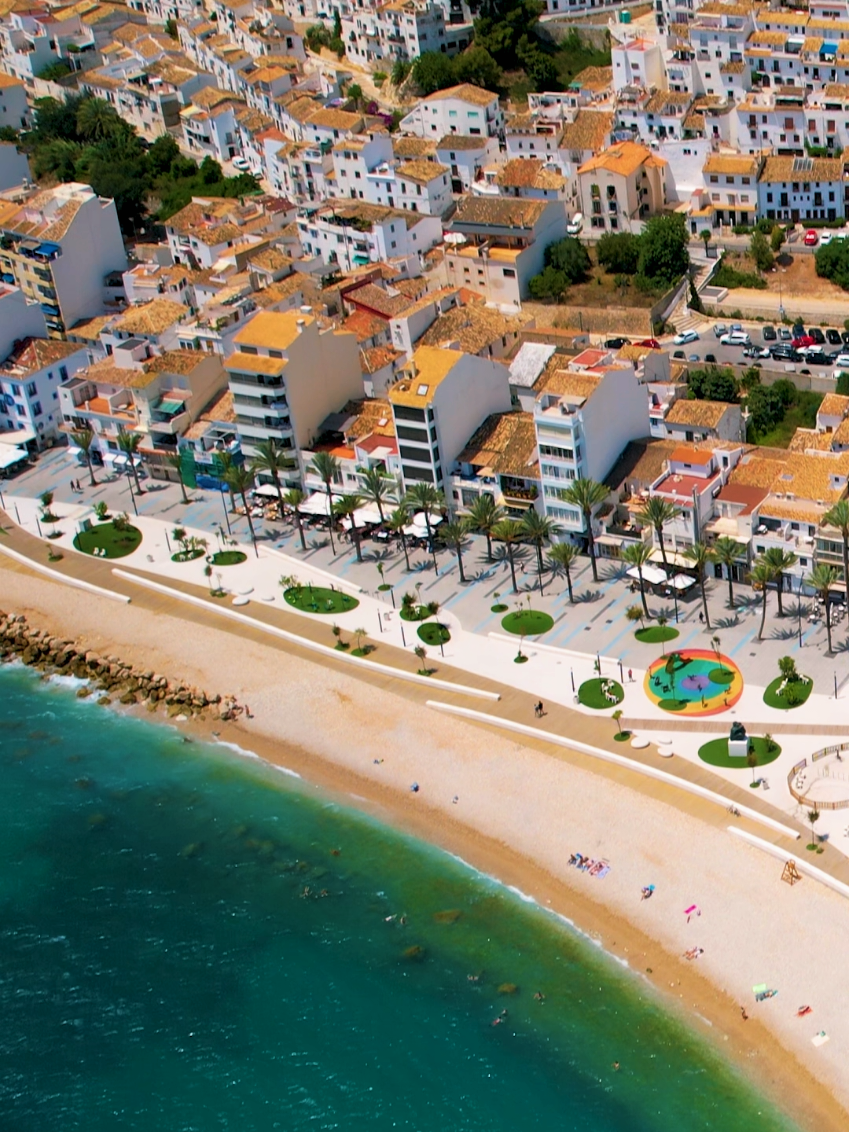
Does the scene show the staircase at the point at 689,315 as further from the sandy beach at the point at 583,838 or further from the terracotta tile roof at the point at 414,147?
the sandy beach at the point at 583,838

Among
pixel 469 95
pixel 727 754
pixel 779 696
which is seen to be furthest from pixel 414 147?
pixel 727 754

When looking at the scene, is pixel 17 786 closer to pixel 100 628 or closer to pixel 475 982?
pixel 100 628

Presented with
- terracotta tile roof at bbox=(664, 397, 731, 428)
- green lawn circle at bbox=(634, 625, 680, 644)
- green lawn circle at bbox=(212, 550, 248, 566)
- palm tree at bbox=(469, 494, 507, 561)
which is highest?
terracotta tile roof at bbox=(664, 397, 731, 428)

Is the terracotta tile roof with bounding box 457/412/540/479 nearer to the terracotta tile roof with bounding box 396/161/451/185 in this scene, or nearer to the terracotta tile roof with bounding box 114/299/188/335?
the terracotta tile roof with bounding box 114/299/188/335

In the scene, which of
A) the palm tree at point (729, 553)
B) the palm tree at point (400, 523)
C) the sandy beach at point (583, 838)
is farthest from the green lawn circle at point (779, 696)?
the palm tree at point (400, 523)

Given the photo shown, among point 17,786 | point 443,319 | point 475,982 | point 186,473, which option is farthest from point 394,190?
point 475,982

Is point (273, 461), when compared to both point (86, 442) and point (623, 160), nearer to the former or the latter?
point (86, 442)

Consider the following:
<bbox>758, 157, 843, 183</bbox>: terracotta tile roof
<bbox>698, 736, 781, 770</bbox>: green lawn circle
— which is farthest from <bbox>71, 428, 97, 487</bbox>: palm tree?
<bbox>698, 736, 781, 770</bbox>: green lawn circle
